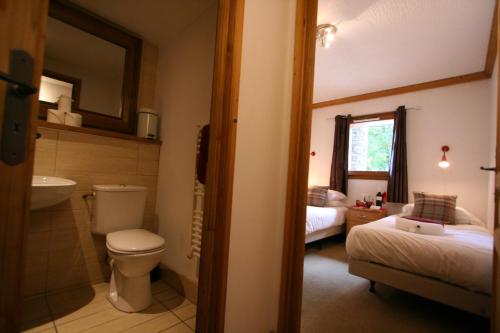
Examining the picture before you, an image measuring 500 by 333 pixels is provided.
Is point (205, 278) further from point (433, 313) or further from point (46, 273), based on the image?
point (433, 313)

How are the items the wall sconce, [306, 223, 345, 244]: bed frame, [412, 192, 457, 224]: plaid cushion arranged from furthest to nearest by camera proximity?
the wall sconce, [306, 223, 345, 244]: bed frame, [412, 192, 457, 224]: plaid cushion

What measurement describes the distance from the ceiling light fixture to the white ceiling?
0.16ft

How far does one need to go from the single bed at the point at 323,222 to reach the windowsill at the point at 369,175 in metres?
0.65

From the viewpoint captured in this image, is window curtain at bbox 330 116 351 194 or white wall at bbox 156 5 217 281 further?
window curtain at bbox 330 116 351 194

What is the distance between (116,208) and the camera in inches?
71.6

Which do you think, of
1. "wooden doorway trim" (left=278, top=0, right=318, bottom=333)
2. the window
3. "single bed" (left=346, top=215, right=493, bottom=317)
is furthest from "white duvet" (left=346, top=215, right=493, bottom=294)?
the window

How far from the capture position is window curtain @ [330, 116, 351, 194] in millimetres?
4160

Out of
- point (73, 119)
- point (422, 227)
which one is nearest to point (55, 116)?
point (73, 119)

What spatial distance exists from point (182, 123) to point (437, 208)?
10.1ft

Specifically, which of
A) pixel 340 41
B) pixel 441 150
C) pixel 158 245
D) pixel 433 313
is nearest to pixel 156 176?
pixel 158 245

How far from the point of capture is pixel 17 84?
420 millimetres

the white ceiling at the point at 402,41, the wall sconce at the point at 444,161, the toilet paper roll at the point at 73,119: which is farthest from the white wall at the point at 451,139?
the toilet paper roll at the point at 73,119

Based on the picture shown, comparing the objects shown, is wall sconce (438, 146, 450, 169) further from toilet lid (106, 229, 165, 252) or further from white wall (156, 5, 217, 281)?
toilet lid (106, 229, 165, 252)

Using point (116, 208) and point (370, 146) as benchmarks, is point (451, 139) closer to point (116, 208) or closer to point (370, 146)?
point (370, 146)
